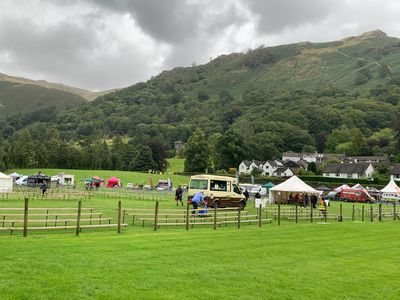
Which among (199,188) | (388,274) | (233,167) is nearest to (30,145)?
(233,167)

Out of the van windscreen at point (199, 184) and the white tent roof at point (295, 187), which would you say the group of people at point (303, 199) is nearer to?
the white tent roof at point (295, 187)

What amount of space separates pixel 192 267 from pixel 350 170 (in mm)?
101992

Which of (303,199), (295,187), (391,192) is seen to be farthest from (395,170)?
(295,187)

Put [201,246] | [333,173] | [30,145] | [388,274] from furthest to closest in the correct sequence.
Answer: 1. [333,173]
2. [30,145]
3. [201,246]
4. [388,274]

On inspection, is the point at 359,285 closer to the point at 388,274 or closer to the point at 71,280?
the point at 388,274

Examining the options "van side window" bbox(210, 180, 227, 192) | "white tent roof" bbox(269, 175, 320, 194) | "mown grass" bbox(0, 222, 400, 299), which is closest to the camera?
"mown grass" bbox(0, 222, 400, 299)

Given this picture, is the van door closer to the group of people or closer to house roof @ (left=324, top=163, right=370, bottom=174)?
the group of people

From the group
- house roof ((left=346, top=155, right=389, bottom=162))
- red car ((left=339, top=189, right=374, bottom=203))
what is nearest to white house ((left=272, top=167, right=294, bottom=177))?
house roof ((left=346, top=155, right=389, bottom=162))

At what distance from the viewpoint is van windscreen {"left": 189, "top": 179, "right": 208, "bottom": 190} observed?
108 ft

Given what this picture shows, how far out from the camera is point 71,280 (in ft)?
31.4

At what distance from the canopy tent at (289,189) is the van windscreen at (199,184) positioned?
1328 centimetres

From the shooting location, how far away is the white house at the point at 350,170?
343 ft

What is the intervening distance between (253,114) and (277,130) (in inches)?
1495

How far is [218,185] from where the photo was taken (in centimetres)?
3325
